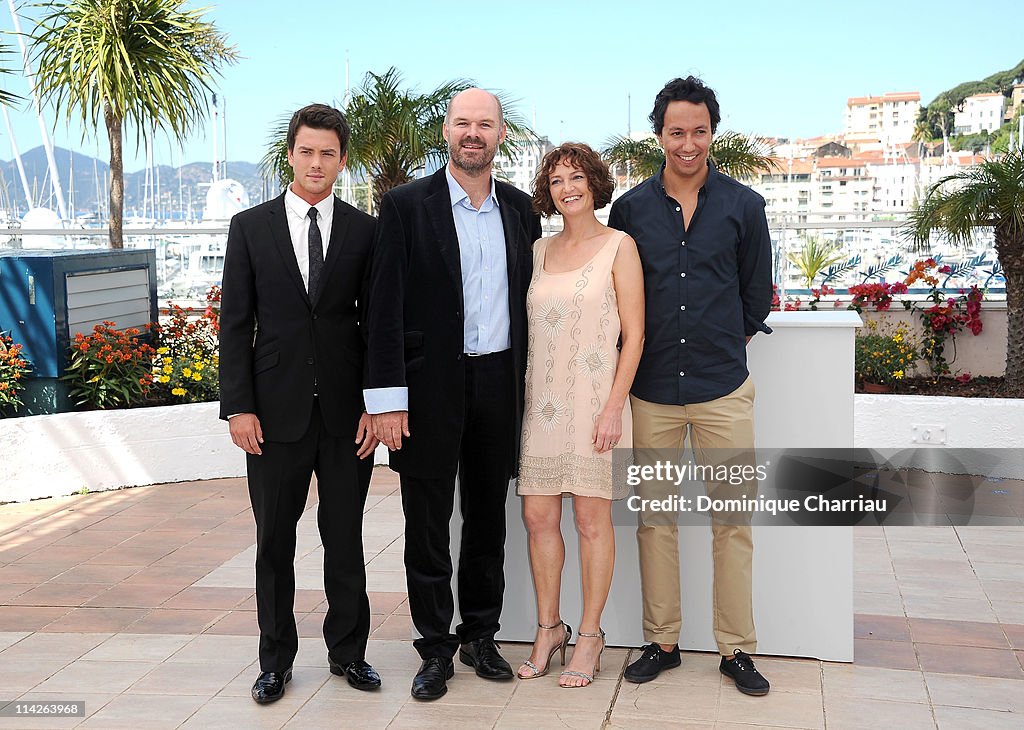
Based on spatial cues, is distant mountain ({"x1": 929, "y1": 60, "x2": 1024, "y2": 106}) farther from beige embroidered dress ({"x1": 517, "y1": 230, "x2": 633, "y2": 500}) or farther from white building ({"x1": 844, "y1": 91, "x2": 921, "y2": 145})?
beige embroidered dress ({"x1": 517, "y1": 230, "x2": 633, "y2": 500})

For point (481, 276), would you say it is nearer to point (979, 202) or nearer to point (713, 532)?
point (713, 532)

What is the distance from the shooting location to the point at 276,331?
3.23 metres

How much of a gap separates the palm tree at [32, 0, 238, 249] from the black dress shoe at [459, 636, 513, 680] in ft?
17.9

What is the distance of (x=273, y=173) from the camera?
846cm

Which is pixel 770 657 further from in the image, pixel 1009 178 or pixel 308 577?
pixel 1009 178

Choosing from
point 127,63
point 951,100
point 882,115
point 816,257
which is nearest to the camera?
point 127,63

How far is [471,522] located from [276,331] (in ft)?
2.89

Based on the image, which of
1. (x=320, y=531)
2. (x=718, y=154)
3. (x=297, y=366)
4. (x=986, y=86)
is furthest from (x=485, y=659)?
(x=986, y=86)

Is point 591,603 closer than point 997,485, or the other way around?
point 591,603

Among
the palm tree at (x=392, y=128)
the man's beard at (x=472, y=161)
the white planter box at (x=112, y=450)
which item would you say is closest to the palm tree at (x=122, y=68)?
the palm tree at (x=392, y=128)

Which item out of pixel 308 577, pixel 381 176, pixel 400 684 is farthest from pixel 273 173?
pixel 400 684

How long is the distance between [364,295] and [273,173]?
546 cm

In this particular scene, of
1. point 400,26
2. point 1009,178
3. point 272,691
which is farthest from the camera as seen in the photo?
point 400,26

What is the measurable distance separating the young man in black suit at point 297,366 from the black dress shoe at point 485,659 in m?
0.32
